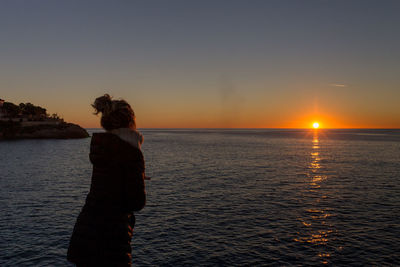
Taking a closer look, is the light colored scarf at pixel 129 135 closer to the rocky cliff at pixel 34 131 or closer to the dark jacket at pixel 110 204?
the dark jacket at pixel 110 204

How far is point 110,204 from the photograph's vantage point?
3.72m

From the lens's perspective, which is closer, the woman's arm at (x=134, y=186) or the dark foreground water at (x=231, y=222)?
the woman's arm at (x=134, y=186)

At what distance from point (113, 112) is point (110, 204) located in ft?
4.10

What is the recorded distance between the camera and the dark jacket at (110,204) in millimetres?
3568

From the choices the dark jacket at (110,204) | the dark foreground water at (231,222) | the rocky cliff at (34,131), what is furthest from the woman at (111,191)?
the rocky cliff at (34,131)

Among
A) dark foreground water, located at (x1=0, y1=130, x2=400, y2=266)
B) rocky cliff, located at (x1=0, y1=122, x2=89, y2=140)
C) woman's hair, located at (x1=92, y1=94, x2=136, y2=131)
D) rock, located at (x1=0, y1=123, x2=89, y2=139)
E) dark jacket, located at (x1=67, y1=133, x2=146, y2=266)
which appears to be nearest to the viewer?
dark jacket, located at (x1=67, y1=133, x2=146, y2=266)

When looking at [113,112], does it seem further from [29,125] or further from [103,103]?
[29,125]

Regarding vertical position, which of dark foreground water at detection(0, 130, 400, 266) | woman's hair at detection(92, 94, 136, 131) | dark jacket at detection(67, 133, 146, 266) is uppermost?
woman's hair at detection(92, 94, 136, 131)

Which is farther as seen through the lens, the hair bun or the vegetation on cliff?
the vegetation on cliff

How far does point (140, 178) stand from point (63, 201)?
77.2 ft

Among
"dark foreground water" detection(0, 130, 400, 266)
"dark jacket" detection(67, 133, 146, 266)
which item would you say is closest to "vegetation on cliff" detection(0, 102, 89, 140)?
"dark foreground water" detection(0, 130, 400, 266)

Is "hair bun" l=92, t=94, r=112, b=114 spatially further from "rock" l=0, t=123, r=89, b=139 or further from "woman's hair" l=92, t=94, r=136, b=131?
"rock" l=0, t=123, r=89, b=139

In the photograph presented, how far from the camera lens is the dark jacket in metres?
3.57

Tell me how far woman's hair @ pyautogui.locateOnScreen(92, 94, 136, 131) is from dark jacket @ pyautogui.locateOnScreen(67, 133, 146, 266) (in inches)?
9.4
